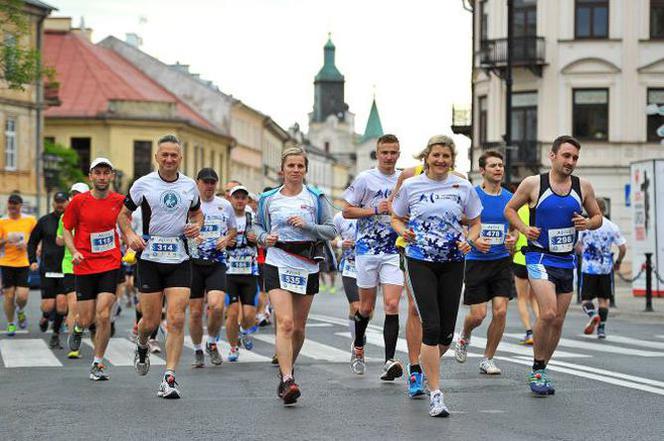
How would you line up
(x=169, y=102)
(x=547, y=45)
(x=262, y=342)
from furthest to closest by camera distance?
(x=169, y=102) < (x=547, y=45) < (x=262, y=342)

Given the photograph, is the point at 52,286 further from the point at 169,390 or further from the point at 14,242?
the point at 169,390

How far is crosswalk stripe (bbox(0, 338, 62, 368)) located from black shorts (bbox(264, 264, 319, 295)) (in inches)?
165

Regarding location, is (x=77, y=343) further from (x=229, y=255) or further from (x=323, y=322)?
(x=323, y=322)

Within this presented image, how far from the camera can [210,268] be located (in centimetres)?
1424

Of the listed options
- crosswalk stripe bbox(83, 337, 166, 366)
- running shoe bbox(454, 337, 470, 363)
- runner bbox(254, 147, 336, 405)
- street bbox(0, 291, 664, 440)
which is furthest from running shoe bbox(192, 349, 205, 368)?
runner bbox(254, 147, 336, 405)

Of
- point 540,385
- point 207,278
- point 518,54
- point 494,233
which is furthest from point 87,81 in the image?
point 540,385

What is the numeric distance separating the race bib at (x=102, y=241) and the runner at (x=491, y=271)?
336cm

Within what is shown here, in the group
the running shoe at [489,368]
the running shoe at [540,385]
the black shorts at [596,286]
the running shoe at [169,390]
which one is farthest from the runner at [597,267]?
the running shoe at [169,390]

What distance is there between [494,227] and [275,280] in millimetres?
2975

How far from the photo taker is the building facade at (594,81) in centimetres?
4947

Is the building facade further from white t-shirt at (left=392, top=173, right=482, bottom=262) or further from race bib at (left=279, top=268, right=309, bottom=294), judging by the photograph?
white t-shirt at (left=392, top=173, right=482, bottom=262)

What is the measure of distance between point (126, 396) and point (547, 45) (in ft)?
134

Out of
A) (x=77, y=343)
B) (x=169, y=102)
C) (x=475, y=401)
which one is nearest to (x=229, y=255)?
(x=77, y=343)

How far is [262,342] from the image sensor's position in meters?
17.8
